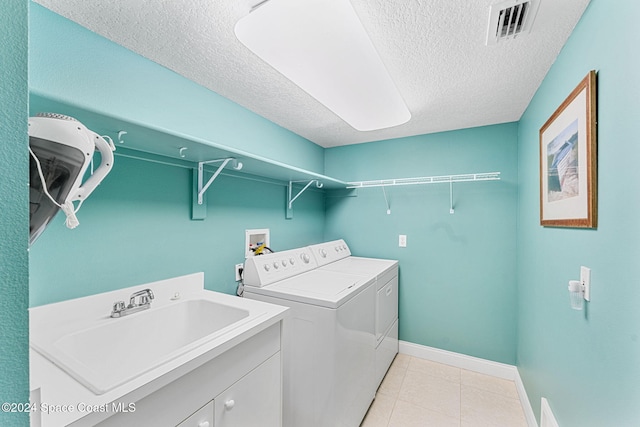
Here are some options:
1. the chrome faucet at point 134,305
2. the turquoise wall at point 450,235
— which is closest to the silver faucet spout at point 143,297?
the chrome faucet at point 134,305

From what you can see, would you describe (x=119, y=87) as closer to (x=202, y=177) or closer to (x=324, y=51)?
(x=202, y=177)

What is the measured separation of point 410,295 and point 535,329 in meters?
1.06

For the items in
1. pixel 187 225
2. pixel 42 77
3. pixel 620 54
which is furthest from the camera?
pixel 187 225

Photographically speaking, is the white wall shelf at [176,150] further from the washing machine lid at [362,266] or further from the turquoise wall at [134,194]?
the washing machine lid at [362,266]

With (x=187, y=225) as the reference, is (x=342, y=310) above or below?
below

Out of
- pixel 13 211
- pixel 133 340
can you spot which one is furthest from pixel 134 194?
pixel 13 211

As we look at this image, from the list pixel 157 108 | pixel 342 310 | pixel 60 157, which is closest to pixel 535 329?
pixel 342 310

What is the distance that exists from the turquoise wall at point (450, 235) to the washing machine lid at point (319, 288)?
93 cm

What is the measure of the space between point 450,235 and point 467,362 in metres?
1.14

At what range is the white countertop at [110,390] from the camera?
0.59m

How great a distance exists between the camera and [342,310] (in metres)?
1.50

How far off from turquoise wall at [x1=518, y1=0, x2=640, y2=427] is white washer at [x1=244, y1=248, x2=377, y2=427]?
0.99 m

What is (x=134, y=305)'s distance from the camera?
4.11 ft

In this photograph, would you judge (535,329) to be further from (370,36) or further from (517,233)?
(370,36)
